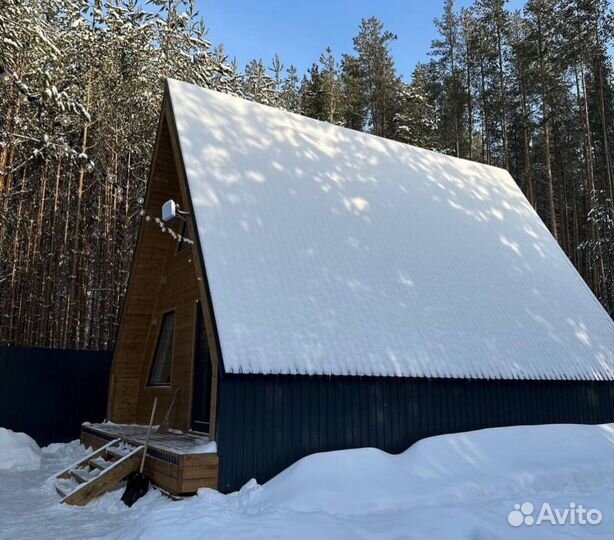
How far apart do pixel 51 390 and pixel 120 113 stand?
35.7 feet

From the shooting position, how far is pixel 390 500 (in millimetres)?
6789

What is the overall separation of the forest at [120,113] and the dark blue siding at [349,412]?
1049cm

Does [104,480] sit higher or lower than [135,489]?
higher

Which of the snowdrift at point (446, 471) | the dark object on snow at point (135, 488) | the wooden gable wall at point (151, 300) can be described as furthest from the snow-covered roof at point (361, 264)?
the dark object on snow at point (135, 488)

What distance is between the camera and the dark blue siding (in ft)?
23.9

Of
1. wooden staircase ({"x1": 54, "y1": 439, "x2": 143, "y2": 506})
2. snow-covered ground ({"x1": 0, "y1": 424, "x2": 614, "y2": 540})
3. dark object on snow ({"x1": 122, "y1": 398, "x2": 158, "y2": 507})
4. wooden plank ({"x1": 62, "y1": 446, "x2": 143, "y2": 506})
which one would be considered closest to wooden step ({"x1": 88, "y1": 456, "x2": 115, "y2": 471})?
wooden staircase ({"x1": 54, "y1": 439, "x2": 143, "y2": 506})

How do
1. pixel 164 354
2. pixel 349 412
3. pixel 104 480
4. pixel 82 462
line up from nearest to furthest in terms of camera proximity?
pixel 104 480 < pixel 349 412 < pixel 82 462 < pixel 164 354

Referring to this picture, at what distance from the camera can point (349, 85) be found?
105 feet

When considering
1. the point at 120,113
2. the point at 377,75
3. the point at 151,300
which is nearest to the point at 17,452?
the point at 151,300

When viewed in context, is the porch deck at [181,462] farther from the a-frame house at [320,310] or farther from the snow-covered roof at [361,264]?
the snow-covered roof at [361,264]

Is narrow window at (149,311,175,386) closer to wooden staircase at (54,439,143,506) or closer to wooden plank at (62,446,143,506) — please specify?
wooden staircase at (54,439,143,506)

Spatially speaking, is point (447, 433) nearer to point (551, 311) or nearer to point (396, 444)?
point (396, 444)

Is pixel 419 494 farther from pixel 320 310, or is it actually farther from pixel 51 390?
pixel 51 390

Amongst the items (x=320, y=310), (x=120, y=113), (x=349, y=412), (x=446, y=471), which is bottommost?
(x=446, y=471)
